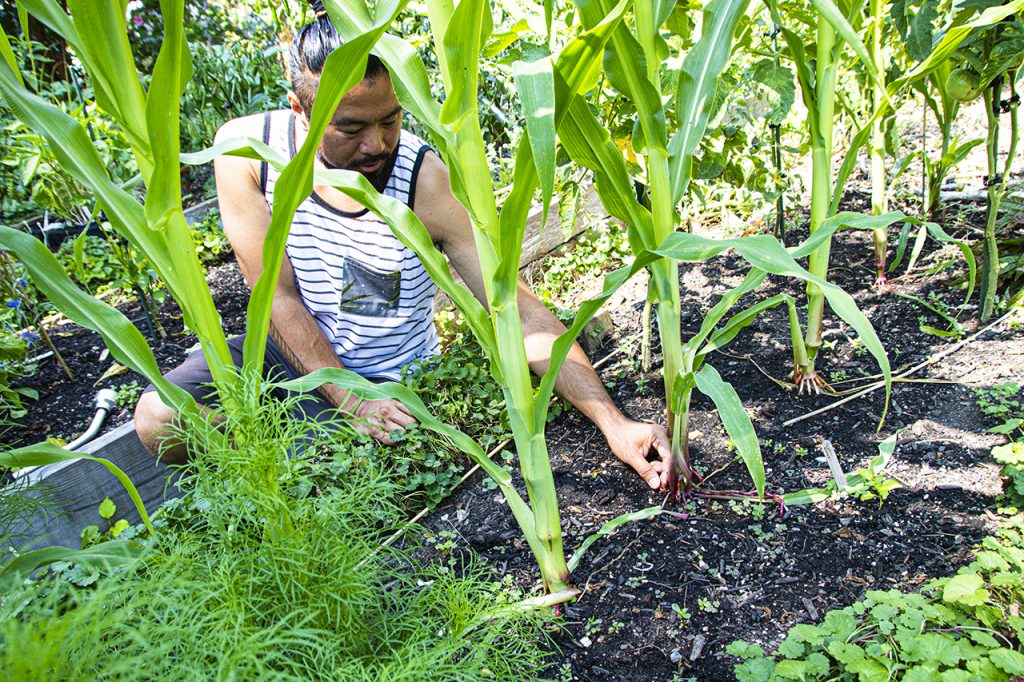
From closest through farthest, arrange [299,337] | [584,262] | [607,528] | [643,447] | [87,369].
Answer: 1. [607,528]
2. [643,447]
3. [299,337]
4. [87,369]
5. [584,262]

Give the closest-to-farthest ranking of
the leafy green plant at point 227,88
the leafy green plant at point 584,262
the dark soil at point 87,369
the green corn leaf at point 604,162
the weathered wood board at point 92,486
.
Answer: the green corn leaf at point 604,162 < the weathered wood board at point 92,486 < the dark soil at point 87,369 < the leafy green plant at point 584,262 < the leafy green plant at point 227,88

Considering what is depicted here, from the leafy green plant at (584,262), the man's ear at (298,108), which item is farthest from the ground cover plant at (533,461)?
the leafy green plant at (584,262)

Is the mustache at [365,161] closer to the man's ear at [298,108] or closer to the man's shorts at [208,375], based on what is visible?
the man's ear at [298,108]

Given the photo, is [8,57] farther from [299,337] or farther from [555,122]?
[299,337]

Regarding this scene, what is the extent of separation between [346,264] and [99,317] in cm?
112

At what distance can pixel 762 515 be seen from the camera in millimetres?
1647

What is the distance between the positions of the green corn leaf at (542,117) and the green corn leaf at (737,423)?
0.65 metres

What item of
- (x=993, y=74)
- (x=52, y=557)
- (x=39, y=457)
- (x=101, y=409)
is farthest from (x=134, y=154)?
(x=993, y=74)

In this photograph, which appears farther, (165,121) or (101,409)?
(101,409)

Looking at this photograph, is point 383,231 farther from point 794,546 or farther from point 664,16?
point 794,546

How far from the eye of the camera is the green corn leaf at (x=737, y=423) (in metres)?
1.34

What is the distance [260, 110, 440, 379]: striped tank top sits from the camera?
2.30m

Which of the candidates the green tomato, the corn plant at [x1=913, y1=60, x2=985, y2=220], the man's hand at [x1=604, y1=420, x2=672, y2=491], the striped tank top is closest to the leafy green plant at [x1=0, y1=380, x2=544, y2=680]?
the man's hand at [x1=604, y1=420, x2=672, y2=491]

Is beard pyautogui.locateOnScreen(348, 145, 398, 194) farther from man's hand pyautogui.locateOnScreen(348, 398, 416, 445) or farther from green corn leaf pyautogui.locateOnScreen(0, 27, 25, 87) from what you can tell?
green corn leaf pyautogui.locateOnScreen(0, 27, 25, 87)
